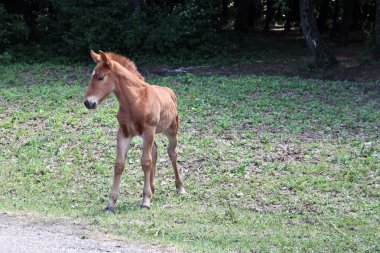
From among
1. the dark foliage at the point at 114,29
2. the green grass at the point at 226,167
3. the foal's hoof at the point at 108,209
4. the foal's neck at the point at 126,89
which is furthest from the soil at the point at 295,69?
the foal's hoof at the point at 108,209

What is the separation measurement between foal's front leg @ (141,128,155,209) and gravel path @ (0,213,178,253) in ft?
3.89

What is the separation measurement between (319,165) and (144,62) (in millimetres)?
12937

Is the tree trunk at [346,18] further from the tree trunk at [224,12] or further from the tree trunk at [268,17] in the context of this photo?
the tree trunk at [224,12]

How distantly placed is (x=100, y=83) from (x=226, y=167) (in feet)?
10.3

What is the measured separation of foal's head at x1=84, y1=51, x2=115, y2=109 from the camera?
8.62 meters

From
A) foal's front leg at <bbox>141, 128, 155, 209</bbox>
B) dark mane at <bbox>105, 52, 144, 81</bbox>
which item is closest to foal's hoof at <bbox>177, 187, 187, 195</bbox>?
foal's front leg at <bbox>141, 128, 155, 209</bbox>

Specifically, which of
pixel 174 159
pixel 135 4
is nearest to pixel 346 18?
pixel 135 4

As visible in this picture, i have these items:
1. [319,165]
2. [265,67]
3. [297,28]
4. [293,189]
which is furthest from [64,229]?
[297,28]

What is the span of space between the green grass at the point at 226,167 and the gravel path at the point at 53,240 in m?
0.36

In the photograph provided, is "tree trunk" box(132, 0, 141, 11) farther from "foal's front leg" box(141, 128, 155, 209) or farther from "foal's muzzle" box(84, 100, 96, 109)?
"foal's muzzle" box(84, 100, 96, 109)

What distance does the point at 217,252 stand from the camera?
23.4ft

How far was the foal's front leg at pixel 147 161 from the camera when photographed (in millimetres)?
8844

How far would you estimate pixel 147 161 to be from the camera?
9.00m

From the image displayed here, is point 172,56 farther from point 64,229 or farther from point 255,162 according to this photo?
point 64,229
